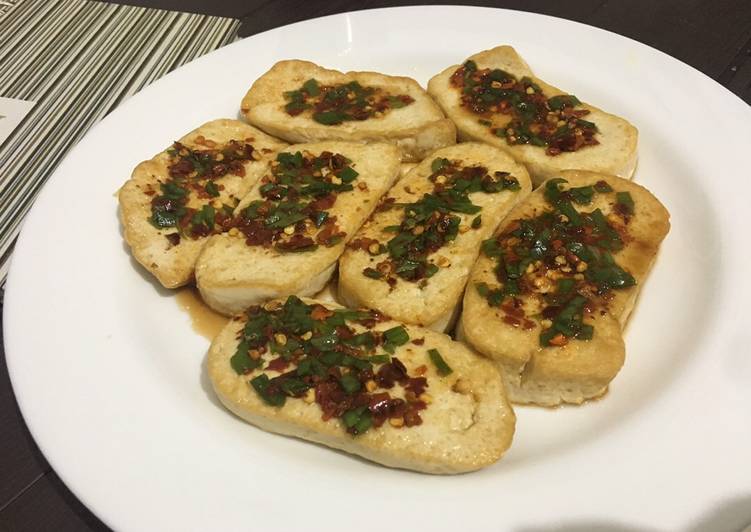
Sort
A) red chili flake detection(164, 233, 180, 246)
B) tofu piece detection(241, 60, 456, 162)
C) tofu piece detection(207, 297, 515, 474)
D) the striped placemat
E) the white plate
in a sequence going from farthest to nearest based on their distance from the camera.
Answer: the striped placemat < tofu piece detection(241, 60, 456, 162) < red chili flake detection(164, 233, 180, 246) < tofu piece detection(207, 297, 515, 474) < the white plate

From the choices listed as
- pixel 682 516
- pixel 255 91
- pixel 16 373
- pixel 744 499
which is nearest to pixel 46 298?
pixel 16 373

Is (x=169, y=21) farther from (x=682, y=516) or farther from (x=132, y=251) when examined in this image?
(x=682, y=516)

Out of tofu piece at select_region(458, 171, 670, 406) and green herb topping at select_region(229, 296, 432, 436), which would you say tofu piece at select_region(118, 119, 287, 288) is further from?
tofu piece at select_region(458, 171, 670, 406)

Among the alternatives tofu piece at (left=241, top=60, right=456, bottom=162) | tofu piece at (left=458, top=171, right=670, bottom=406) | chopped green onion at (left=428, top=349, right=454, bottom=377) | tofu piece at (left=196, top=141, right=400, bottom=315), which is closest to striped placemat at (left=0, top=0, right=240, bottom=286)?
tofu piece at (left=241, top=60, right=456, bottom=162)

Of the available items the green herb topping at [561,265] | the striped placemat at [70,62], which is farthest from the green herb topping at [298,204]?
the striped placemat at [70,62]

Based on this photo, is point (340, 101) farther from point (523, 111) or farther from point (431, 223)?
point (431, 223)

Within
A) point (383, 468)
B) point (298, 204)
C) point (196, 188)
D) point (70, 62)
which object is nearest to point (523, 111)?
point (298, 204)
